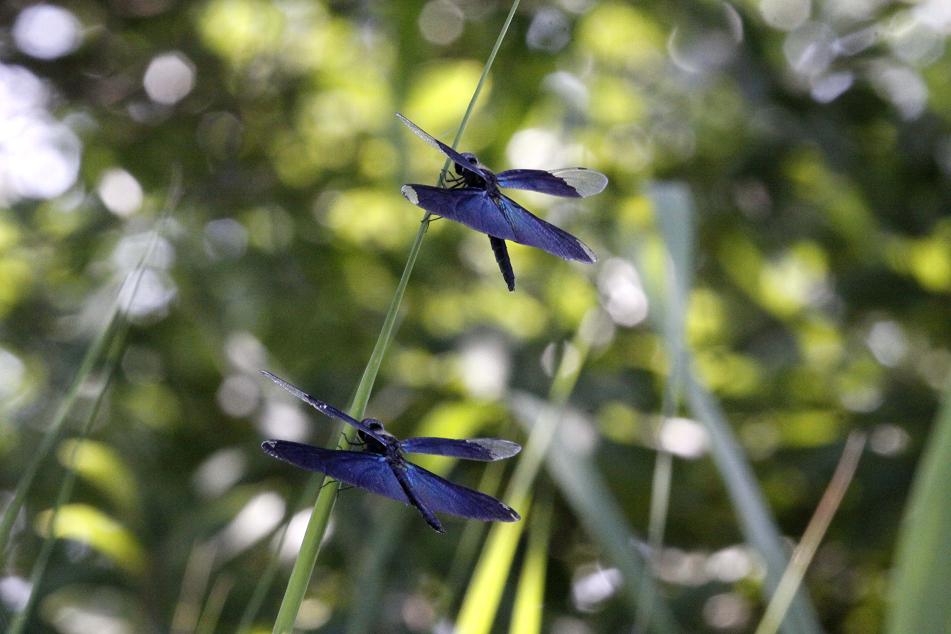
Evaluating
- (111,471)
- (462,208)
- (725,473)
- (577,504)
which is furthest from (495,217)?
(111,471)

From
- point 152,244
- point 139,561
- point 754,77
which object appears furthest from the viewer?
point 754,77

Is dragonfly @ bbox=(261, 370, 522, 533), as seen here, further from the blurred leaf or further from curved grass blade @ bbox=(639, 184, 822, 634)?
Answer: the blurred leaf

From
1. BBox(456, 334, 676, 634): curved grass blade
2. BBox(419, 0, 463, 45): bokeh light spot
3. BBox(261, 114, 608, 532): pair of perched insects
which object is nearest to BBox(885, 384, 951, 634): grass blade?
BBox(261, 114, 608, 532): pair of perched insects

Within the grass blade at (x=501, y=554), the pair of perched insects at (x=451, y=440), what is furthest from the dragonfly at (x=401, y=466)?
the grass blade at (x=501, y=554)

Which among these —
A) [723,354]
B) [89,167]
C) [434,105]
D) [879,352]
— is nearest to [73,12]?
[89,167]

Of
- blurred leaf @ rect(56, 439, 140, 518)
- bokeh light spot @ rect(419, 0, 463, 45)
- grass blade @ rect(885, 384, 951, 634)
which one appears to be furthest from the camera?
bokeh light spot @ rect(419, 0, 463, 45)

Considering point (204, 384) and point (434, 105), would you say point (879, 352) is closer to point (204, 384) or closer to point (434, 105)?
point (434, 105)

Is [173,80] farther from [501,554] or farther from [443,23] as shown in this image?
[501,554]
